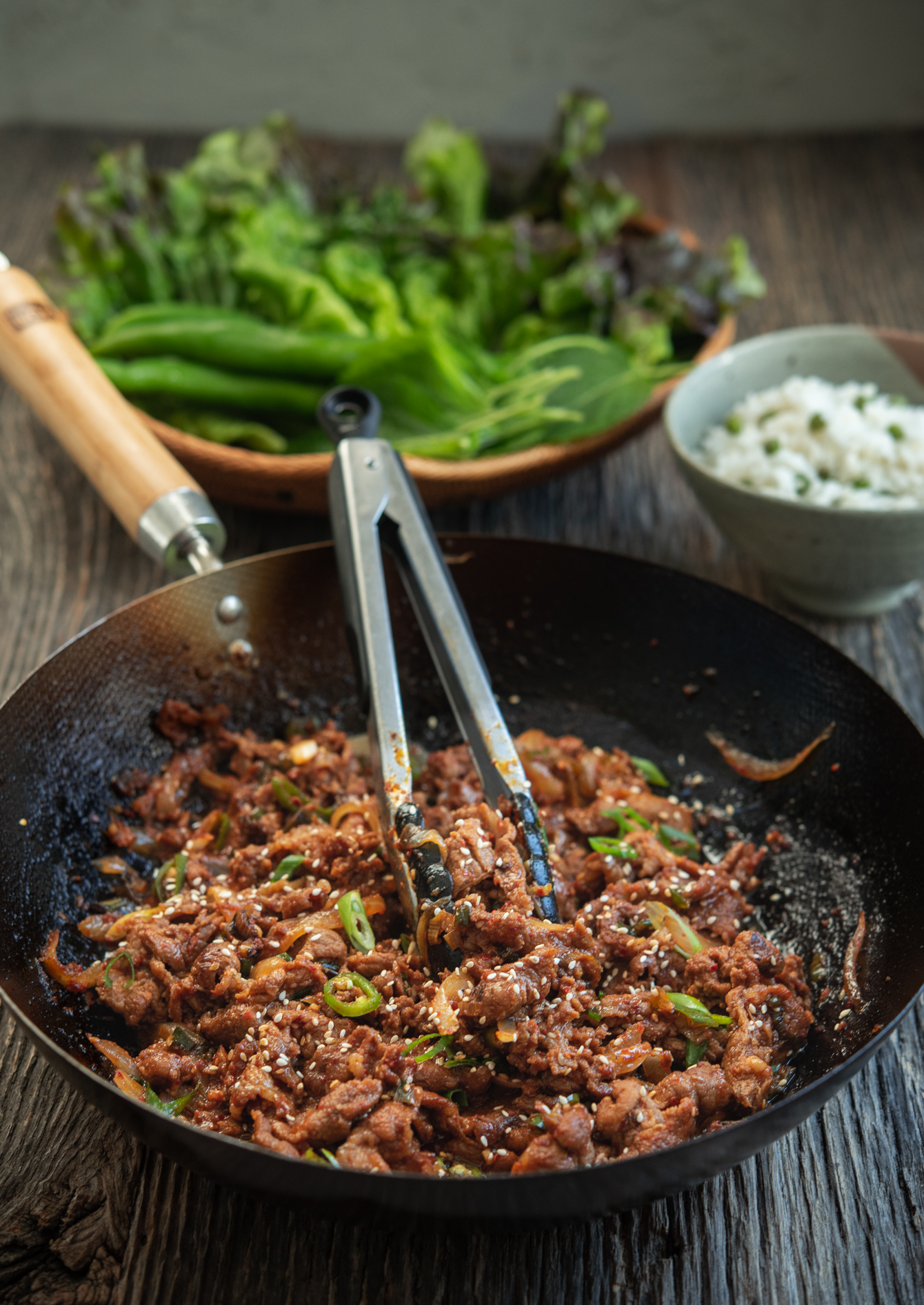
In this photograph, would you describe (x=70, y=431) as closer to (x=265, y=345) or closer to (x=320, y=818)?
(x=265, y=345)

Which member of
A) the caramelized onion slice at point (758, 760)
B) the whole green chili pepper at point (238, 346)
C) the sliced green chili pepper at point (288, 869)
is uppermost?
the whole green chili pepper at point (238, 346)

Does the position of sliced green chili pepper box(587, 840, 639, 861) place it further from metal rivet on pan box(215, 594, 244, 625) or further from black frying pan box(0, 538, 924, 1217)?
metal rivet on pan box(215, 594, 244, 625)

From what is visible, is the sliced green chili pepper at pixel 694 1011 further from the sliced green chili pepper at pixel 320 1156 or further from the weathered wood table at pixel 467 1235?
the sliced green chili pepper at pixel 320 1156

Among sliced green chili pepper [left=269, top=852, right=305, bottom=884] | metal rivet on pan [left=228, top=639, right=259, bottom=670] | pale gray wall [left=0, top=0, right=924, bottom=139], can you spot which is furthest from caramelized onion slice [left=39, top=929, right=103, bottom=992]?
pale gray wall [left=0, top=0, right=924, bottom=139]

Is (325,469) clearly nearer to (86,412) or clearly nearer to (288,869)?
(86,412)

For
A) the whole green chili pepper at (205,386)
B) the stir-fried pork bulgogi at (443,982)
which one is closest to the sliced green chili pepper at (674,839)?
the stir-fried pork bulgogi at (443,982)

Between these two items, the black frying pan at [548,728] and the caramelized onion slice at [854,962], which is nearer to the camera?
the black frying pan at [548,728]

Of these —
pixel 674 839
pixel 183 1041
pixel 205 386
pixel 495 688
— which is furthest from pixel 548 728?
pixel 205 386
